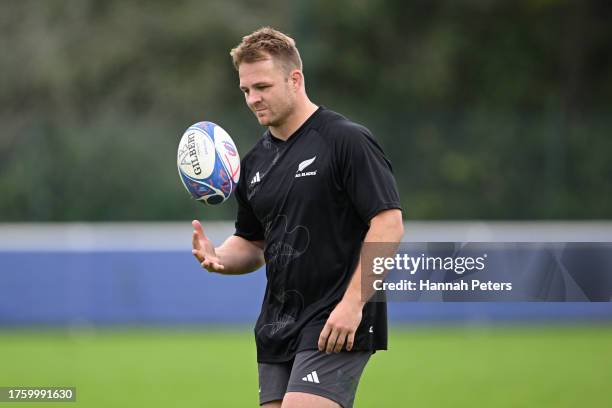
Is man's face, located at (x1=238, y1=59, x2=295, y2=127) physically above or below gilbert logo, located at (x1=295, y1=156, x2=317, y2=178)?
above

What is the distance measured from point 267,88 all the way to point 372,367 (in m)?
6.74

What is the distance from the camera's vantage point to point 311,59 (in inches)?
896

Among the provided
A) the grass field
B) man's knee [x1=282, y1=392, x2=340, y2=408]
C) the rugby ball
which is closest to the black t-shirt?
man's knee [x1=282, y1=392, x2=340, y2=408]

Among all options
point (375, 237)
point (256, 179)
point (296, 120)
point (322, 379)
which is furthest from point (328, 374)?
point (296, 120)

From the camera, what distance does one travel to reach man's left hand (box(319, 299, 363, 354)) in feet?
15.3

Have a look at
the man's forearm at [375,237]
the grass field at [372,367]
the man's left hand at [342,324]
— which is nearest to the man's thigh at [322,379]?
the man's left hand at [342,324]

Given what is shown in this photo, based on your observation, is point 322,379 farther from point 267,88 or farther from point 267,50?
point 267,50

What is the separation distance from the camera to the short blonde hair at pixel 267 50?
4.94 m

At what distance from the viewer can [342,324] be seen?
4.66 metres

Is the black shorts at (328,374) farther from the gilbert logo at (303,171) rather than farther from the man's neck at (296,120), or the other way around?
the man's neck at (296,120)

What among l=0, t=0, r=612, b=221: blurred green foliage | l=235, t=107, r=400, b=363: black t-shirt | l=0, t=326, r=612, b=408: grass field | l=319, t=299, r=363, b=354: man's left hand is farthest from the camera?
l=0, t=0, r=612, b=221: blurred green foliage

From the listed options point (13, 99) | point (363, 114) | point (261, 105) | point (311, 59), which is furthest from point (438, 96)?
point (261, 105)

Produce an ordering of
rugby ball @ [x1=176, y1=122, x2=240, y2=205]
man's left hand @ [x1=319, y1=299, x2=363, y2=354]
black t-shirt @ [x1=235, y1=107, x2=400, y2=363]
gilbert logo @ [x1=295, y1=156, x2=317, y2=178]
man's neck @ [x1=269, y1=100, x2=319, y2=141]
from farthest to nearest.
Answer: rugby ball @ [x1=176, y1=122, x2=240, y2=205], man's neck @ [x1=269, y1=100, x2=319, y2=141], gilbert logo @ [x1=295, y1=156, x2=317, y2=178], black t-shirt @ [x1=235, y1=107, x2=400, y2=363], man's left hand @ [x1=319, y1=299, x2=363, y2=354]

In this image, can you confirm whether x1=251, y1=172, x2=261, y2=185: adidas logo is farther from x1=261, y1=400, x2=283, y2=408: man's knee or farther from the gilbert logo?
x1=261, y1=400, x2=283, y2=408: man's knee
